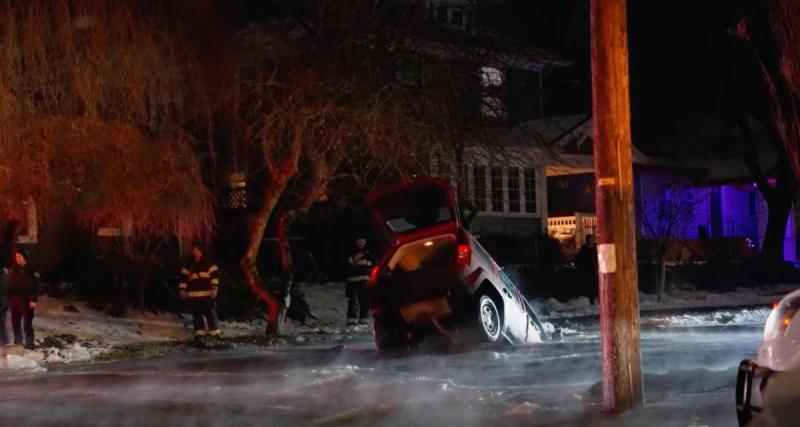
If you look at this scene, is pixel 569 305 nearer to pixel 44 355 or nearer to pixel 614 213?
pixel 44 355

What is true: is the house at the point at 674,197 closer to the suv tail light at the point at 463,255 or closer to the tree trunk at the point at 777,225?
the tree trunk at the point at 777,225

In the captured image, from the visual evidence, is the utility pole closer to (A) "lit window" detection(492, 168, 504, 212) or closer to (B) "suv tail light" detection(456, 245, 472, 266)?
(B) "suv tail light" detection(456, 245, 472, 266)

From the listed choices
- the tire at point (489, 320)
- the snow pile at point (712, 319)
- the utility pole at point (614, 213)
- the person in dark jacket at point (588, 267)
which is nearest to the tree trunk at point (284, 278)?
the tire at point (489, 320)

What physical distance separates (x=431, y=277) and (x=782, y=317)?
23.7ft

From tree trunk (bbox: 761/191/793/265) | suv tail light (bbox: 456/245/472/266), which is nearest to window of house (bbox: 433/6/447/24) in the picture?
suv tail light (bbox: 456/245/472/266)

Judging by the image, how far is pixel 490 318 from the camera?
13805 mm

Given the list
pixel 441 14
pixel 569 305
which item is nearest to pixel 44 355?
pixel 441 14

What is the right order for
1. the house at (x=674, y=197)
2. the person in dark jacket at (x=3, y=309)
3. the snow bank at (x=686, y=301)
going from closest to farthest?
the person in dark jacket at (x=3, y=309) < the snow bank at (x=686, y=301) < the house at (x=674, y=197)

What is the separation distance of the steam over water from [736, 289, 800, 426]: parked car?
168 centimetres

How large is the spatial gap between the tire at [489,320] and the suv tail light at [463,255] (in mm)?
579

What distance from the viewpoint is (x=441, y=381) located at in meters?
11.3

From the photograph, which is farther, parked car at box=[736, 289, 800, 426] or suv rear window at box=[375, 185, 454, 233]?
suv rear window at box=[375, 185, 454, 233]

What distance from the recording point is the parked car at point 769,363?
19.6ft

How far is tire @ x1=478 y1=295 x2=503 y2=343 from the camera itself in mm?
13547
